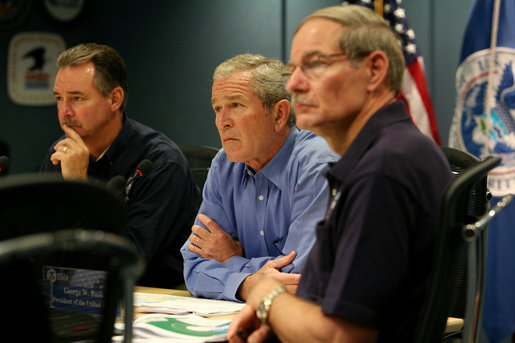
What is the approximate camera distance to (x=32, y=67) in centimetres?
478

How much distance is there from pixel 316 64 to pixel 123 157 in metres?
1.48

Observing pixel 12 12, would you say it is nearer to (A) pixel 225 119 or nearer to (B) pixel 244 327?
(A) pixel 225 119

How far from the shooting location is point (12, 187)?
77cm

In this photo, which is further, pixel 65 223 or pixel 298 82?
pixel 298 82

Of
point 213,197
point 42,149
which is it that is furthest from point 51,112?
point 213,197

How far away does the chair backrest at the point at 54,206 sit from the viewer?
79 centimetres

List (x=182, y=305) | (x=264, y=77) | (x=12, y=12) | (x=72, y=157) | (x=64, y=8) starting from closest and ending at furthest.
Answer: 1. (x=182, y=305)
2. (x=264, y=77)
3. (x=72, y=157)
4. (x=12, y=12)
5. (x=64, y=8)

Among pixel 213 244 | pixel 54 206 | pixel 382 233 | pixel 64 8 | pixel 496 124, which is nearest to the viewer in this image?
pixel 54 206

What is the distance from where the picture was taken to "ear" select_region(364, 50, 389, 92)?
1.41 metres

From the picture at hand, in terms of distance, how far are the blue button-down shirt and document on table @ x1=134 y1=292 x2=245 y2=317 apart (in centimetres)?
9

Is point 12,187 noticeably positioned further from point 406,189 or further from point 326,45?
point 326,45

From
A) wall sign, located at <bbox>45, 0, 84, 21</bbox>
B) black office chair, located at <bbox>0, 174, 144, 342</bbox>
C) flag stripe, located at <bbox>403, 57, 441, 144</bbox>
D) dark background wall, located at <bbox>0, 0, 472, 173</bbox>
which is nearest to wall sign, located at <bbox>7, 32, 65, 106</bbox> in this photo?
dark background wall, located at <bbox>0, 0, 472, 173</bbox>

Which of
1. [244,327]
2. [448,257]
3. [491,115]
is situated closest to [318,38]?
[448,257]

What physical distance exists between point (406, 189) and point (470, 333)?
340 millimetres
